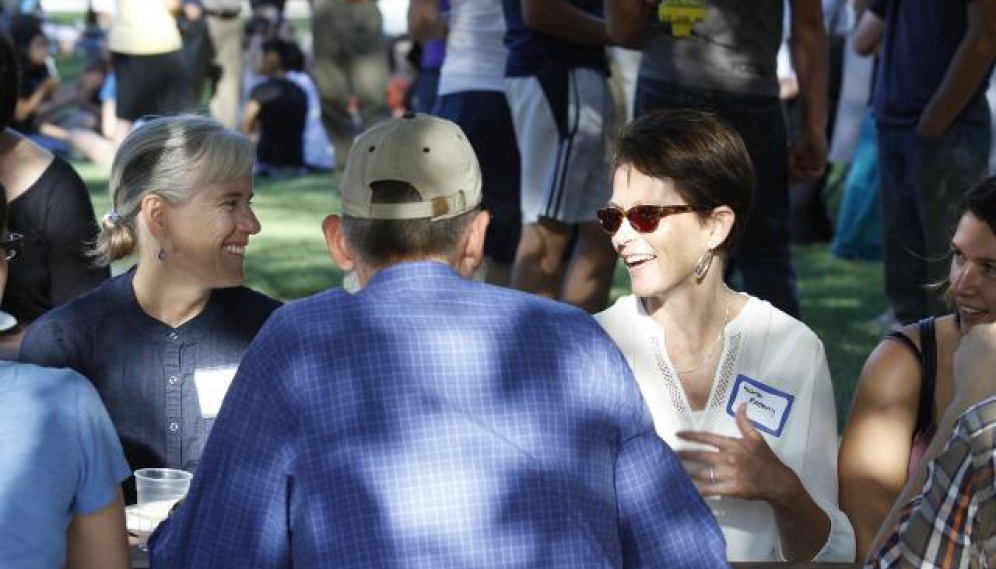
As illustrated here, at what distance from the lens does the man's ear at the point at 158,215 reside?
12.9 feet

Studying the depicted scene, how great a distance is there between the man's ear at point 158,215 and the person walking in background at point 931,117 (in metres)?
3.07

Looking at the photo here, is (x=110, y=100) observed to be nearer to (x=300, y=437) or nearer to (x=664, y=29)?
(x=664, y=29)

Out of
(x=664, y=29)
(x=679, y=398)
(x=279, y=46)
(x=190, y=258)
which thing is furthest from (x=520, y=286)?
(x=279, y=46)

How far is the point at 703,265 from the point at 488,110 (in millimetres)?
3252

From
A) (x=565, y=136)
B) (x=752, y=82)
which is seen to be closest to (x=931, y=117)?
(x=752, y=82)

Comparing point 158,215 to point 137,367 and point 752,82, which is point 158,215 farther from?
point 752,82

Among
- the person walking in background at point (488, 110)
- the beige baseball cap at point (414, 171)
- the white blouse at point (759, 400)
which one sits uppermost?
the beige baseball cap at point (414, 171)

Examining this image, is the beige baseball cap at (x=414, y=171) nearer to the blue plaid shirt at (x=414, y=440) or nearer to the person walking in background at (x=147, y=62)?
the blue plaid shirt at (x=414, y=440)

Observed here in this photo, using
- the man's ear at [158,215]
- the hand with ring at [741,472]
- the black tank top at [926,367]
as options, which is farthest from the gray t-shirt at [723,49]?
the hand with ring at [741,472]

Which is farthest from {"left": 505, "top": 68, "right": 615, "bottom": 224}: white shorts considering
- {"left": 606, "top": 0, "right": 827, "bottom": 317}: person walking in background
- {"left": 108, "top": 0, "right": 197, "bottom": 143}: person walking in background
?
{"left": 108, "top": 0, "right": 197, "bottom": 143}: person walking in background

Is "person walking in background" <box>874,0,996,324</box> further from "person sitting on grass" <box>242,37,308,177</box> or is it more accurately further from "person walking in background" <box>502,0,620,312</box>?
"person sitting on grass" <box>242,37,308,177</box>

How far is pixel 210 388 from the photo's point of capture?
3.73 metres

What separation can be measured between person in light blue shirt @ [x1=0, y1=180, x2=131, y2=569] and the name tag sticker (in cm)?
125

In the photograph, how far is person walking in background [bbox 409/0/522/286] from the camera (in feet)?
22.1
